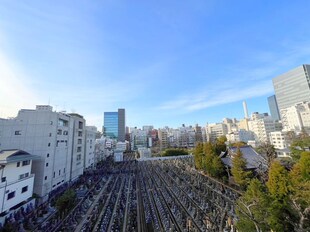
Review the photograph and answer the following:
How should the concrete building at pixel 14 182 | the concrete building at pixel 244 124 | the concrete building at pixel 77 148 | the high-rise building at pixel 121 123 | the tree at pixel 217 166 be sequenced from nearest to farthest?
the concrete building at pixel 14 182 → the tree at pixel 217 166 → the concrete building at pixel 77 148 → the concrete building at pixel 244 124 → the high-rise building at pixel 121 123

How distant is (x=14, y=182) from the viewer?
13977mm

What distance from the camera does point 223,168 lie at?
853 inches

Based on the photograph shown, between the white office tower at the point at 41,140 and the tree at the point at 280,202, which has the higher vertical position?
the white office tower at the point at 41,140

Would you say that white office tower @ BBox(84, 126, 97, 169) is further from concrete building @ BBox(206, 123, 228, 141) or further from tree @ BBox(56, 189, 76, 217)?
concrete building @ BBox(206, 123, 228, 141)

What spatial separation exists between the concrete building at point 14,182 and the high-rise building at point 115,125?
75532 mm

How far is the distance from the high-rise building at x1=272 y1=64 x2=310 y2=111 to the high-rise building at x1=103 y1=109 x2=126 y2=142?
7683cm

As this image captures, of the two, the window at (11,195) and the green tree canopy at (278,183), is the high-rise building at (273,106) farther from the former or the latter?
the window at (11,195)

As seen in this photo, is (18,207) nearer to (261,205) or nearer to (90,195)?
(90,195)

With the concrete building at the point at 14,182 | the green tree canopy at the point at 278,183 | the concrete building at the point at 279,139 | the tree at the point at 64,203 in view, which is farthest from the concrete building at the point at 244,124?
the concrete building at the point at 14,182

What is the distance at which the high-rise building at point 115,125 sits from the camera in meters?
91.7

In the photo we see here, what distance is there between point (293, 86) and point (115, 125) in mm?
84901

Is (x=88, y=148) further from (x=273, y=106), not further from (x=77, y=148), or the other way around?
(x=273, y=106)

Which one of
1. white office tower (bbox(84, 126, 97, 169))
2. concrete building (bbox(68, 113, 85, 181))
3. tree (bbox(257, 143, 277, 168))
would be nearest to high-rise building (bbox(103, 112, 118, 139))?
white office tower (bbox(84, 126, 97, 169))

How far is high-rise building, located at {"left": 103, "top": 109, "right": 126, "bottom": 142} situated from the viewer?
91.7 metres
